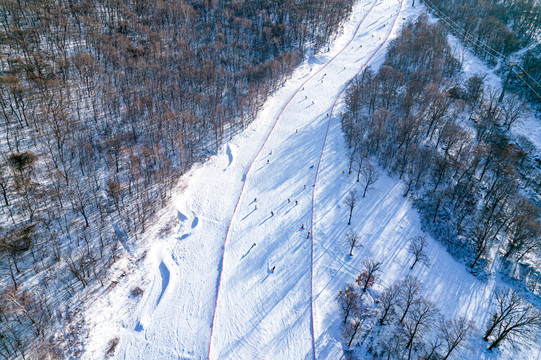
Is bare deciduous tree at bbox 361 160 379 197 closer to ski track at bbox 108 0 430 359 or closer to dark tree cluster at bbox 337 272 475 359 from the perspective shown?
ski track at bbox 108 0 430 359

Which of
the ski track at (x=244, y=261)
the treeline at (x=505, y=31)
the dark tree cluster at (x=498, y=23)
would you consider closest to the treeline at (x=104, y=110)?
the ski track at (x=244, y=261)

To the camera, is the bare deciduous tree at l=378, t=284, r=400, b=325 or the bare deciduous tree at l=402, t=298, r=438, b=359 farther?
the bare deciduous tree at l=378, t=284, r=400, b=325

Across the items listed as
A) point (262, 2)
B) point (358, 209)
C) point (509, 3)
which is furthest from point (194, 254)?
point (509, 3)

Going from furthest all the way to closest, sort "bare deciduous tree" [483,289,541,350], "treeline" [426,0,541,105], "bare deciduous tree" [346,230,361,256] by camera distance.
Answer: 1. "treeline" [426,0,541,105]
2. "bare deciduous tree" [346,230,361,256]
3. "bare deciduous tree" [483,289,541,350]

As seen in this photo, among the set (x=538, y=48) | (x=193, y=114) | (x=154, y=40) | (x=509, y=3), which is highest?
(x=509, y=3)

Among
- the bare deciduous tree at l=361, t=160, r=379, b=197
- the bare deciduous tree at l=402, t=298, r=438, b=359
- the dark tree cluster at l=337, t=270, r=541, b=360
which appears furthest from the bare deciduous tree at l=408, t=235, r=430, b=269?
the bare deciduous tree at l=361, t=160, r=379, b=197

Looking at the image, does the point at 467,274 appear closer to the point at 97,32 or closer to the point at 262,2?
the point at 97,32

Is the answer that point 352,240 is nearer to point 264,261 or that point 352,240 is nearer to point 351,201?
point 351,201
